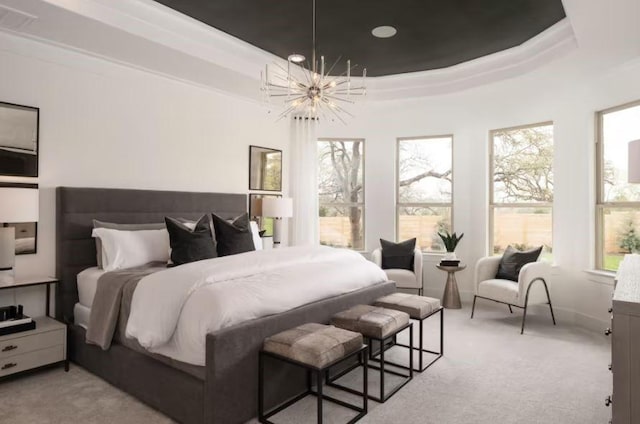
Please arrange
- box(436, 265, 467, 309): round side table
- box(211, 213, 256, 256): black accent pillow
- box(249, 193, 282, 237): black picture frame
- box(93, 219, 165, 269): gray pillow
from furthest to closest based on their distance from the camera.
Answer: box(249, 193, 282, 237): black picture frame
box(436, 265, 467, 309): round side table
box(211, 213, 256, 256): black accent pillow
box(93, 219, 165, 269): gray pillow

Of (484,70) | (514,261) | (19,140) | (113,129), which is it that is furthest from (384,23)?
(19,140)

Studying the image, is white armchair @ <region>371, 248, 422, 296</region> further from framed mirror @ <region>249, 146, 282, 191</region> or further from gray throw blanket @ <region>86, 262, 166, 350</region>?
gray throw blanket @ <region>86, 262, 166, 350</region>

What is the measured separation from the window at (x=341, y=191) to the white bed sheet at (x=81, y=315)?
3.58 metres

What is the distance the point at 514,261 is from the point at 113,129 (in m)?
4.49

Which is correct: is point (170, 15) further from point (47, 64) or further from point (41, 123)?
point (41, 123)

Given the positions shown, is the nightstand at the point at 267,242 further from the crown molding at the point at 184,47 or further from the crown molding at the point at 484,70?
the crown molding at the point at 484,70

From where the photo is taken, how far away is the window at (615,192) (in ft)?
13.7

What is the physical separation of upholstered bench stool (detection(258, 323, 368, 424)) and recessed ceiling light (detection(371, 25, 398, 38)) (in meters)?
2.83

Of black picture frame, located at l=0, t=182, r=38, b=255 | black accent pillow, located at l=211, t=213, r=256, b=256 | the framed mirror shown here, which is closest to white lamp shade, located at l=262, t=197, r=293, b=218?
the framed mirror

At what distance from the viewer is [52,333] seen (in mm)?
3104

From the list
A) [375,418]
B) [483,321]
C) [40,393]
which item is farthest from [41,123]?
[483,321]

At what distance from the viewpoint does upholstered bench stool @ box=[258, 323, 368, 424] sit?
7.52 feet

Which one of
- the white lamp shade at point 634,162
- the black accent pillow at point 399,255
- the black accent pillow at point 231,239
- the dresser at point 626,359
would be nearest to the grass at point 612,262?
the black accent pillow at point 399,255

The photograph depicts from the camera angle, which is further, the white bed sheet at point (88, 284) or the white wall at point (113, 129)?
the white wall at point (113, 129)
